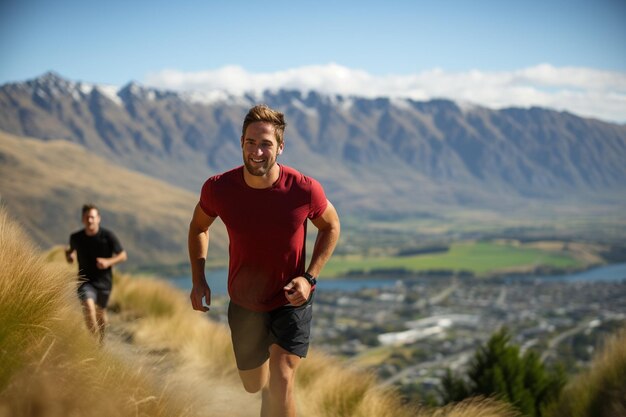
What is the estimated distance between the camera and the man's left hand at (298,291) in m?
4.19

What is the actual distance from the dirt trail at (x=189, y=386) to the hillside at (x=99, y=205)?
115m

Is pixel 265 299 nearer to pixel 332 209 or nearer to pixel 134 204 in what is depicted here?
pixel 332 209

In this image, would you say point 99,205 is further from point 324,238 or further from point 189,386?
point 324,238

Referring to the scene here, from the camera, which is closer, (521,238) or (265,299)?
(265,299)

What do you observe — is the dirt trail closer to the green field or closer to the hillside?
the green field

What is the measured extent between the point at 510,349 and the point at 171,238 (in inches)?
5574

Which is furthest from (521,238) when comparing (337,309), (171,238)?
(337,309)

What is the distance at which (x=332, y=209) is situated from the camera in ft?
15.2

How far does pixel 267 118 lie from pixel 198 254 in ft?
3.66

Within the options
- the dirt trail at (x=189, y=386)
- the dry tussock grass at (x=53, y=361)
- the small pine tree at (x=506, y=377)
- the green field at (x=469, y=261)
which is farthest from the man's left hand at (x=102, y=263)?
the green field at (x=469, y=261)

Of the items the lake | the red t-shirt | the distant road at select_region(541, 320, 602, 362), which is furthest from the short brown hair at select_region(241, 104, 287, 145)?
the lake

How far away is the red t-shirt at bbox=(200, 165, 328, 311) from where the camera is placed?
14.3ft

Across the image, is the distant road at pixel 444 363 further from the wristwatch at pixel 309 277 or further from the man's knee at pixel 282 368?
the wristwatch at pixel 309 277

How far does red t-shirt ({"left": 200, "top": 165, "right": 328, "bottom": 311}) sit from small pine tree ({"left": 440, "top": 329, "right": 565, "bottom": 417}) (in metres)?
7.45
